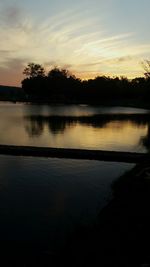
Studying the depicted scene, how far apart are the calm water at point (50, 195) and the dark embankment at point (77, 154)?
3.40ft

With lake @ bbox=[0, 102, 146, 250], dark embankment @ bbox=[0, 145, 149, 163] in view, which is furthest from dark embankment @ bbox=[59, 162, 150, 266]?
dark embankment @ bbox=[0, 145, 149, 163]

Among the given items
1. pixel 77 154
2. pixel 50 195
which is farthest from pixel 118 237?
pixel 77 154

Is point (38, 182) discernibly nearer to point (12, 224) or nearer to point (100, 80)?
point (12, 224)

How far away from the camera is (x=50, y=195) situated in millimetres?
18719

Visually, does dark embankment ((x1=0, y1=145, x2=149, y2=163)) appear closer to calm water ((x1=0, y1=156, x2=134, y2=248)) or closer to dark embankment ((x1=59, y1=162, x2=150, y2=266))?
calm water ((x1=0, y1=156, x2=134, y2=248))

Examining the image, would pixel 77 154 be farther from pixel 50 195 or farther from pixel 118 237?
pixel 118 237

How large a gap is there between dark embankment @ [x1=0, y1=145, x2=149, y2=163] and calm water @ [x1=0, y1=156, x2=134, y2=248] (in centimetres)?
104

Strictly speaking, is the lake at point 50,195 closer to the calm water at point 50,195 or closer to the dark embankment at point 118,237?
the calm water at point 50,195

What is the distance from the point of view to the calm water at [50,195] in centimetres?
1409

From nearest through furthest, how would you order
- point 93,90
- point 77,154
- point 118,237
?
point 118,237
point 77,154
point 93,90

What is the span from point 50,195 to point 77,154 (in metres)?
10.6

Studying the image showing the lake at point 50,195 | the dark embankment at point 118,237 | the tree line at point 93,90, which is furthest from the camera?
the tree line at point 93,90

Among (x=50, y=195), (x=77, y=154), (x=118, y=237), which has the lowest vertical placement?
(x=50, y=195)

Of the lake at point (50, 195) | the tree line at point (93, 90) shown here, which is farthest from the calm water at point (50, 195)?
the tree line at point (93, 90)
